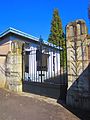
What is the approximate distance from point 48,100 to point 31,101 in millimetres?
669

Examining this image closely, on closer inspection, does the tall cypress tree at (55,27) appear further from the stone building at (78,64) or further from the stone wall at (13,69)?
→ the stone building at (78,64)

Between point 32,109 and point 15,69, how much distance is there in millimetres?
4484

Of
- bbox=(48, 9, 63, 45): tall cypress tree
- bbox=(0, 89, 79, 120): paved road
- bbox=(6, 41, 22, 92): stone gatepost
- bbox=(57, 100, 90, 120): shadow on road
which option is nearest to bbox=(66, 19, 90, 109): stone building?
bbox=(57, 100, 90, 120): shadow on road

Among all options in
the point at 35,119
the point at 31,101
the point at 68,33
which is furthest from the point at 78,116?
the point at 68,33

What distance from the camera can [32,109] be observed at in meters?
7.41

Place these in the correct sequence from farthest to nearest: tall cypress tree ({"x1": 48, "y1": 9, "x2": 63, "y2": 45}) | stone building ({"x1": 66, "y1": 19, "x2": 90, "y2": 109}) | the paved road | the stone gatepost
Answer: tall cypress tree ({"x1": 48, "y1": 9, "x2": 63, "y2": 45}) < the stone gatepost < stone building ({"x1": 66, "y1": 19, "x2": 90, "y2": 109}) < the paved road

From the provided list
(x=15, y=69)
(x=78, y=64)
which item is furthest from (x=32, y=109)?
(x=15, y=69)

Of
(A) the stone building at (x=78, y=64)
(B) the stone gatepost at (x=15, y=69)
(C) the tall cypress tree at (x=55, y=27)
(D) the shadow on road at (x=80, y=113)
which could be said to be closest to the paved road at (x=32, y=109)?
(D) the shadow on road at (x=80, y=113)

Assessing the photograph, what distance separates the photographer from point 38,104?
8109 millimetres

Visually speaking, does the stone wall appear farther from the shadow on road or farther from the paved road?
the shadow on road

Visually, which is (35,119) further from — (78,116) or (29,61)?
(29,61)

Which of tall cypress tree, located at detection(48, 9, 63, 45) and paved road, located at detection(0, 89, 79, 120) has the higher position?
tall cypress tree, located at detection(48, 9, 63, 45)

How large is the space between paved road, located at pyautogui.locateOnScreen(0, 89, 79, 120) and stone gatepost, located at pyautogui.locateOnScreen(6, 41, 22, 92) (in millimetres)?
2162

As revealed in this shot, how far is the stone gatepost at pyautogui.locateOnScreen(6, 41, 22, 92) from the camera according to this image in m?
11.4
